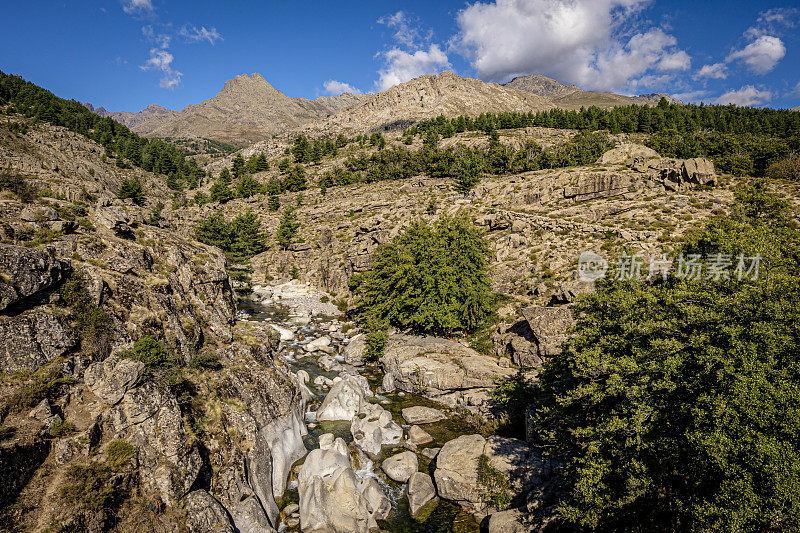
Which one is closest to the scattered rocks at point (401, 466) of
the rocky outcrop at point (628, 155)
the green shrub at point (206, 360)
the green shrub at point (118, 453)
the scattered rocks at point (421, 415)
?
the scattered rocks at point (421, 415)

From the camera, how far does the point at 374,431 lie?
2727 cm

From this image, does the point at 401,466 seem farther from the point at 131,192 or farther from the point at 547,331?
the point at 131,192

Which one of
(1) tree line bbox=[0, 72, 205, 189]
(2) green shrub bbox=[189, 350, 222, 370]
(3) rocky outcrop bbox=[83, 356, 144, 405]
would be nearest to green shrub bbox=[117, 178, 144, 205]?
(1) tree line bbox=[0, 72, 205, 189]

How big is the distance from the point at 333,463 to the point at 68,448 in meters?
13.4

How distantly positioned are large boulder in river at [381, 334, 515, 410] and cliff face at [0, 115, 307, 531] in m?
13.1

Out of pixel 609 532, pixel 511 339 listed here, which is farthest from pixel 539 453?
pixel 511 339

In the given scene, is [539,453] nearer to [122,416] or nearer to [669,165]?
[122,416]

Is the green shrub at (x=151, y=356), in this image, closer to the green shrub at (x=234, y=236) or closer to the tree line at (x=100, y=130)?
the green shrub at (x=234, y=236)

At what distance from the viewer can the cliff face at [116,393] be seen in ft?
43.5

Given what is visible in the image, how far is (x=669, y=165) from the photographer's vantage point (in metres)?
74.8

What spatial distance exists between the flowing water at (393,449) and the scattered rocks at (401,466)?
42 cm

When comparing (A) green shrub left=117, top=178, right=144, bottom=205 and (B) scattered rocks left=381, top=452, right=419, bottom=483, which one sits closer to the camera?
(B) scattered rocks left=381, top=452, right=419, bottom=483

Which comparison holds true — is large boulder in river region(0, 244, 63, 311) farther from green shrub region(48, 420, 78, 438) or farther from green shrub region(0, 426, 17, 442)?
green shrub region(48, 420, 78, 438)

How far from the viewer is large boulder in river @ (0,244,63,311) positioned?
1538 centimetres
